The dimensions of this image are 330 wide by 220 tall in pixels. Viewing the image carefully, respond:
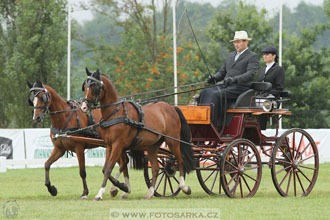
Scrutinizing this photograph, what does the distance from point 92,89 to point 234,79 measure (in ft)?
8.16

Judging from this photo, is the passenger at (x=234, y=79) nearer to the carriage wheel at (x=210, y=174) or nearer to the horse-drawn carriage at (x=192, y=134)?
the horse-drawn carriage at (x=192, y=134)

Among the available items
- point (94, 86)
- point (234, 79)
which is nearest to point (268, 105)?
point (234, 79)

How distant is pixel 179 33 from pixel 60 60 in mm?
8059

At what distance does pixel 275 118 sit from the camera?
514 inches

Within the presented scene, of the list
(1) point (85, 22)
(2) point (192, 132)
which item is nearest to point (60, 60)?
(2) point (192, 132)

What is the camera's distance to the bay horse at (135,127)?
11.3m

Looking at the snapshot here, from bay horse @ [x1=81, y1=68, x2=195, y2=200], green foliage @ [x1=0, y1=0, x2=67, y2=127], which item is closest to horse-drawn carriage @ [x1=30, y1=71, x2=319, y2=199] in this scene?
bay horse @ [x1=81, y1=68, x2=195, y2=200]

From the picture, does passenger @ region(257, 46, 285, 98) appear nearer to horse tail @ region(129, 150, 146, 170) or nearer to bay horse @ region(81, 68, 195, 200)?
bay horse @ region(81, 68, 195, 200)

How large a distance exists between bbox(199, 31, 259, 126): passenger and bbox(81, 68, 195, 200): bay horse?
56cm

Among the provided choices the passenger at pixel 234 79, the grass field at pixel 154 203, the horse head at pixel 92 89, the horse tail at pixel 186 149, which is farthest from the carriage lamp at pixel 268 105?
the horse head at pixel 92 89

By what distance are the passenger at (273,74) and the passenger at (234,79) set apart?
0.54 metres

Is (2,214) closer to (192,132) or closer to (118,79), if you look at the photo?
(192,132)

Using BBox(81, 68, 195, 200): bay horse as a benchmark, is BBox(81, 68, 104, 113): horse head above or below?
above

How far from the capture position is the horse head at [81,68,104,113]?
1120 cm
